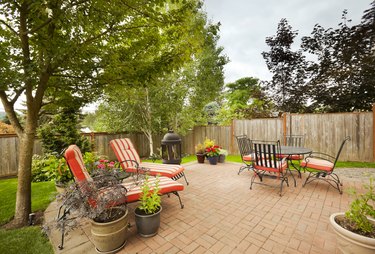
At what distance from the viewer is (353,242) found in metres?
1.52

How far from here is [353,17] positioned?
285 inches

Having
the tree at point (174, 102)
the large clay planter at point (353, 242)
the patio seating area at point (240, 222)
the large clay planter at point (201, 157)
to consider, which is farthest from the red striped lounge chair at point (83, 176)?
the tree at point (174, 102)

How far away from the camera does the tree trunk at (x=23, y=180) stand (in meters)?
2.59

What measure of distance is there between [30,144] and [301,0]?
8.38 m

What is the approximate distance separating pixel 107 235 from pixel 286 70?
10.2m

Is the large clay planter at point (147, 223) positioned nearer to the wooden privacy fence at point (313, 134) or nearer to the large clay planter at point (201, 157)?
the large clay planter at point (201, 157)

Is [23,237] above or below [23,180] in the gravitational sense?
below

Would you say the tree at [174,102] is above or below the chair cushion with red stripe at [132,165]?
above

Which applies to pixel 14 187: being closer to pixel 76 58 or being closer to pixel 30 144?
pixel 30 144

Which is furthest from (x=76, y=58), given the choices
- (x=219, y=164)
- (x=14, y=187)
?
(x=219, y=164)

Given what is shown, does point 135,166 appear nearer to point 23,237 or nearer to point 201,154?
point 23,237

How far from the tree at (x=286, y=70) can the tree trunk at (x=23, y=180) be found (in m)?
9.80

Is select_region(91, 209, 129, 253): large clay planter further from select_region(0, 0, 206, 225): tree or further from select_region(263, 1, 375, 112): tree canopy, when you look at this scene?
select_region(263, 1, 375, 112): tree canopy

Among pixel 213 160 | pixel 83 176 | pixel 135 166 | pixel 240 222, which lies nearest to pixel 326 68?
pixel 213 160
